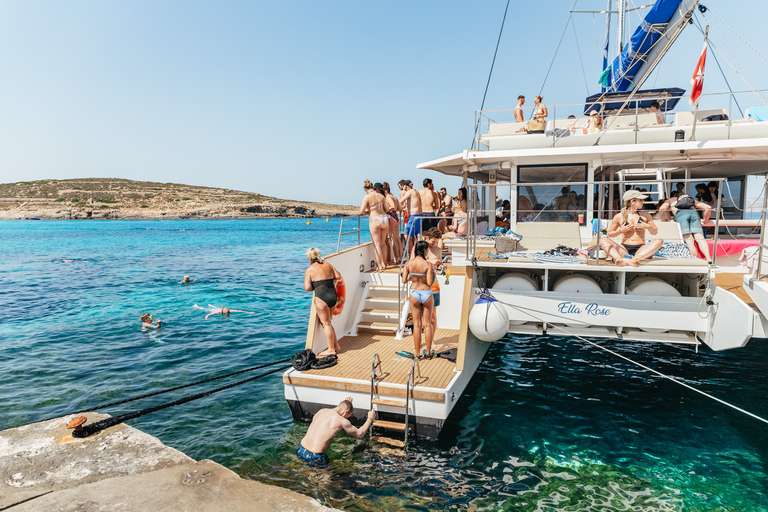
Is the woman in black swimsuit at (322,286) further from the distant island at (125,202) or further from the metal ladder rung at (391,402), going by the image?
the distant island at (125,202)

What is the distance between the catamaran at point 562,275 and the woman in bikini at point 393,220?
3.15 ft

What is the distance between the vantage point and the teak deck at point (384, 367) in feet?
21.9

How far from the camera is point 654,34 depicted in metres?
10.6

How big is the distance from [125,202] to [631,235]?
145m

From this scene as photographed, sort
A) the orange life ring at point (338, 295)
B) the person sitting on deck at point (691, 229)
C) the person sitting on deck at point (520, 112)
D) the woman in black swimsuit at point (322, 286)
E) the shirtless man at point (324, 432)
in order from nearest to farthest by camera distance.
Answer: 1. the shirtless man at point (324, 432)
2. the woman in black swimsuit at point (322, 286)
3. the orange life ring at point (338, 295)
4. the person sitting on deck at point (691, 229)
5. the person sitting on deck at point (520, 112)

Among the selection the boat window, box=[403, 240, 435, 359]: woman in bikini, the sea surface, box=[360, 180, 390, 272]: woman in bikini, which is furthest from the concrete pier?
the boat window

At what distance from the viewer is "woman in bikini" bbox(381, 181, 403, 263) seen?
10812 millimetres

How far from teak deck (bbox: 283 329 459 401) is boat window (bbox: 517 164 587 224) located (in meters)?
3.68

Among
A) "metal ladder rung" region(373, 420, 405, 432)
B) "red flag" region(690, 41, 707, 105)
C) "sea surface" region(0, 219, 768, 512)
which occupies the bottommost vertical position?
"sea surface" region(0, 219, 768, 512)

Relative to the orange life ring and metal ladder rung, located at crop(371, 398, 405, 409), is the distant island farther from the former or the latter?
metal ladder rung, located at crop(371, 398, 405, 409)

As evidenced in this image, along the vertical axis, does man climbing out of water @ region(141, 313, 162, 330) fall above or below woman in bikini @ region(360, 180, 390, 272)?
below

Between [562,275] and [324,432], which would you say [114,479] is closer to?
[324,432]

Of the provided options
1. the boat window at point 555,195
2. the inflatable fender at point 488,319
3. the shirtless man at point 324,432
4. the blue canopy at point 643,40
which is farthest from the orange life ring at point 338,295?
the blue canopy at point 643,40

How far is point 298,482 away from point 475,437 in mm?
2802
